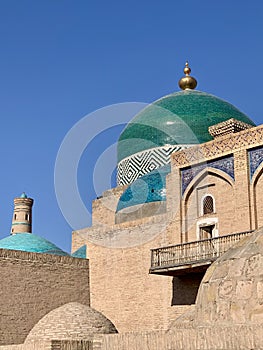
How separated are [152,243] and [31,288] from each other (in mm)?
2700

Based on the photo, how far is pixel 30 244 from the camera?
1662 cm

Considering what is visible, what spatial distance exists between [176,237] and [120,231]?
75.5 inches

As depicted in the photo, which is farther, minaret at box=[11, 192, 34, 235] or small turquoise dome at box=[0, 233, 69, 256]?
minaret at box=[11, 192, 34, 235]

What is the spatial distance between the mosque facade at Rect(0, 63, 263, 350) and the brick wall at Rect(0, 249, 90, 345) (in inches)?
0.8

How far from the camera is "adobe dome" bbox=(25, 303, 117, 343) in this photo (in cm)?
986

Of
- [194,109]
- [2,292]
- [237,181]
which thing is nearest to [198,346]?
[237,181]

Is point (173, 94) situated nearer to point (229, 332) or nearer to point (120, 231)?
point (120, 231)

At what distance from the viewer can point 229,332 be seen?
402 centimetres

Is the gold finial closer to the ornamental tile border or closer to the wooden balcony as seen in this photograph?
the ornamental tile border

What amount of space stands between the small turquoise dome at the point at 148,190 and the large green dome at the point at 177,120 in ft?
5.66

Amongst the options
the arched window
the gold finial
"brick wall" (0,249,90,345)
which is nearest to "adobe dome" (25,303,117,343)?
"brick wall" (0,249,90,345)

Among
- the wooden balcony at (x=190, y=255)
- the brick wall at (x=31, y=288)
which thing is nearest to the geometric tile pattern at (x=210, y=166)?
the wooden balcony at (x=190, y=255)

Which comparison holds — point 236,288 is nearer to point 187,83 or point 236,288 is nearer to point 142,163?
point 142,163

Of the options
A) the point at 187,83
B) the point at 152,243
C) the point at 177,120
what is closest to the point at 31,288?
the point at 152,243
